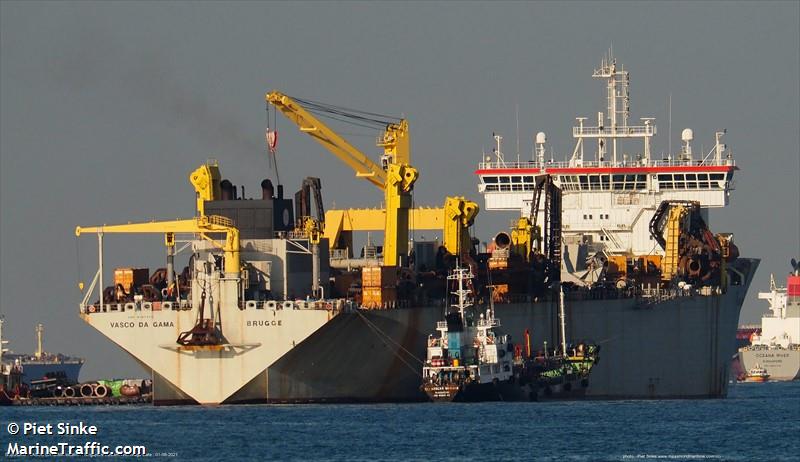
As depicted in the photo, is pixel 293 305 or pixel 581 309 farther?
pixel 581 309

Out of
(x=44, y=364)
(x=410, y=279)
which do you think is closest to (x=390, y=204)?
(x=410, y=279)

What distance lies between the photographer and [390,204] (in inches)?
3578

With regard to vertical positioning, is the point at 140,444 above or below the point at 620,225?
below

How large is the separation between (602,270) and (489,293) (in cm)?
974

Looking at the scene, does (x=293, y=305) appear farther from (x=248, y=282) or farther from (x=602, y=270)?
(x=602, y=270)

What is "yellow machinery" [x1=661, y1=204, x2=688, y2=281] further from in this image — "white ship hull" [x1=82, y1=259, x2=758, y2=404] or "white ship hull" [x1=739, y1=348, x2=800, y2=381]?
"white ship hull" [x1=739, y1=348, x2=800, y2=381]

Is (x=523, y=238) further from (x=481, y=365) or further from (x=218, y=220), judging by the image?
(x=218, y=220)

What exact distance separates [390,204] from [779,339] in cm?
9344

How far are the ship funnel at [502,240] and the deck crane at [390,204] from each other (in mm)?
2025

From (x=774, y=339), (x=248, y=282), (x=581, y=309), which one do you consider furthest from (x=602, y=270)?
(x=774, y=339)

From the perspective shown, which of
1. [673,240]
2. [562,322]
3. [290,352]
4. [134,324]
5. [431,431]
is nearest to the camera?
[431,431]

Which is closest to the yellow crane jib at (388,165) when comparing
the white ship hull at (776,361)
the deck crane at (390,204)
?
the deck crane at (390,204)

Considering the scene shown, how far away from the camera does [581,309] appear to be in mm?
98250

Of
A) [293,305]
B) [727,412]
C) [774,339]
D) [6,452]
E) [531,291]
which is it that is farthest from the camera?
[774,339]
